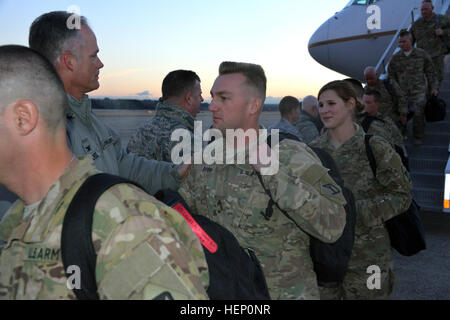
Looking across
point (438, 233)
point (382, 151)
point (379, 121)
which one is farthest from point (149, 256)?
point (438, 233)

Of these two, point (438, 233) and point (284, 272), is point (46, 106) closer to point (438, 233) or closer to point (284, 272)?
point (284, 272)

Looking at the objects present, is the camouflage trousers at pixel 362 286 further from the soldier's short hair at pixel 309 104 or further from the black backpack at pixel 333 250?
the soldier's short hair at pixel 309 104

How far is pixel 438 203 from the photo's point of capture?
675 cm

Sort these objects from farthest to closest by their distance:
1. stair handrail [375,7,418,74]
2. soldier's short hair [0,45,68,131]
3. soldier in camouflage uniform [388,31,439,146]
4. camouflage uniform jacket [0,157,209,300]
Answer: stair handrail [375,7,418,74] → soldier in camouflage uniform [388,31,439,146] → soldier's short hair [0,45,68,131] → camouflage uniform jacket [0,157,209,300]

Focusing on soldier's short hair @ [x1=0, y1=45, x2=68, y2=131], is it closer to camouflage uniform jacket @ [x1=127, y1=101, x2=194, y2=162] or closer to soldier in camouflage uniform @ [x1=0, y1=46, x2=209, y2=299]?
soldier in camouflage uniform @ [x1=0, y1=46, x2=209, y2=299]

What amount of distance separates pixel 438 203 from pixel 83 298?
22.7ft

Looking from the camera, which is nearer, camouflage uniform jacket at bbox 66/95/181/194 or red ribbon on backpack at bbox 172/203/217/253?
red ribbon on backpack at bbox 172/203/217/253

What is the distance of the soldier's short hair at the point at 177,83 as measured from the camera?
3805 mm

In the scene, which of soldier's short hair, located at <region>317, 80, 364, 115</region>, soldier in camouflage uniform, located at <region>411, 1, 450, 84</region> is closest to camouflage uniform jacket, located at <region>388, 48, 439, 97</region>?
soldier in camouflage uniform, located at <region>411, 1, 450, 84</region>

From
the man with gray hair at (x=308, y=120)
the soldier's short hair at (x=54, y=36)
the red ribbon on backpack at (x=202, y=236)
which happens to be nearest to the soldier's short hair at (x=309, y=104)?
the man with gray hair at (x=308, y=120)

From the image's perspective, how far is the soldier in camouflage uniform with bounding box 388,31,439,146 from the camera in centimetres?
784

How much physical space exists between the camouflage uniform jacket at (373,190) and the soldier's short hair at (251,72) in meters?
1.16

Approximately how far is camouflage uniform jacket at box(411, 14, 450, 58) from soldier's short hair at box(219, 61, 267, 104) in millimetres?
7989
